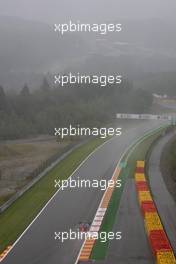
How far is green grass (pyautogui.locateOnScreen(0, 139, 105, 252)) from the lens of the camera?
61.7ft

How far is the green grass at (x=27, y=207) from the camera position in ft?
61.7

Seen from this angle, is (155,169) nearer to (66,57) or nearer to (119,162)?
(119,162)

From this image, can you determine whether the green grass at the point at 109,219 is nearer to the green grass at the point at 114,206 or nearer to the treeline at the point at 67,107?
the green grass at the point at 114,206

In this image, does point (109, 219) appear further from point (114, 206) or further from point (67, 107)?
point (67, 107)

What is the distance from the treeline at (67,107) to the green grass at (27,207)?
1.48 m

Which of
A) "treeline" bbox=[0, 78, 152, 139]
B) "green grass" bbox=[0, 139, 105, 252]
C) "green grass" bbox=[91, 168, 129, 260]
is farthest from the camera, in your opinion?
"treeline" bbox=[0, 78, 152, 139]

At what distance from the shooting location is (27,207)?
69.8 ft

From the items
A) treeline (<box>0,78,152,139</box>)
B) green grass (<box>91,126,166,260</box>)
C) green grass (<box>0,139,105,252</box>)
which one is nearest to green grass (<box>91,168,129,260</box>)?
green grass (<box>91,126,166,260</box>)

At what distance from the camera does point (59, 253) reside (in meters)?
→ 15.8

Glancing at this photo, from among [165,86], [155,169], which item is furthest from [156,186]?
[165,86]

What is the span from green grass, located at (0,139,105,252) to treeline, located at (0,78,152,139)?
4.87 ft

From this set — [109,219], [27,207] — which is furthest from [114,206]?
[27,207]

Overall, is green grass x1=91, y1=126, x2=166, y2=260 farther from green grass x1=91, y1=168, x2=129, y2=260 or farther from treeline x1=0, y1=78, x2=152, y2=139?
treeline x1=0, y1=78, x2=152, y2=139

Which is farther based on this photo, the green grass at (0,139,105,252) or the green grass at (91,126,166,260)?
the green grass at (0,139,105,252)
